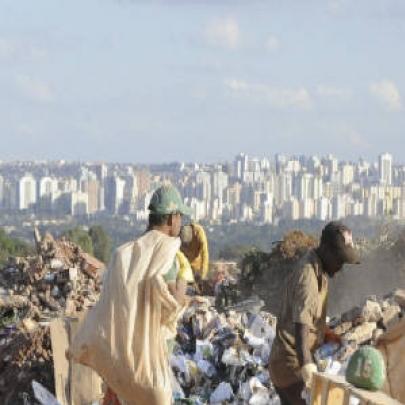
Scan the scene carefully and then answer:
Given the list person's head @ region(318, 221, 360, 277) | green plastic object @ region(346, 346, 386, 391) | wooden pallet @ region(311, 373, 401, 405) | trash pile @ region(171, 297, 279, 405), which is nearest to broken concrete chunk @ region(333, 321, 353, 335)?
trash pile @ region(171, 297, 279, 405)

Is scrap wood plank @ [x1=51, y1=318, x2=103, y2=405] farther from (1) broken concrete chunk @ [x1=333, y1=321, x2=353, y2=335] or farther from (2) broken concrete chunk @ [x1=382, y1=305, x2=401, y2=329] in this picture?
(2) broken concrete chunk @ [x1=382, y1=305, x2=401, y2=329]

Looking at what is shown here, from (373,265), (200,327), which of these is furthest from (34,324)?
(373,265)

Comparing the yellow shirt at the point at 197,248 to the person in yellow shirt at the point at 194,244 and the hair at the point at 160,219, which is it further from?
the hair at the point at 160,219

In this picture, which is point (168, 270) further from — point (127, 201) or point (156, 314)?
point (127, 201)

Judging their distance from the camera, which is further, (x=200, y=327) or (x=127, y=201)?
(x=127, y=201)

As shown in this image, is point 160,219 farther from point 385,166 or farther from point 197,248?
point 385,166

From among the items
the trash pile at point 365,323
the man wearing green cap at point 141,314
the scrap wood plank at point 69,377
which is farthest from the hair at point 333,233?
the scrap wood plank at point 69,377
